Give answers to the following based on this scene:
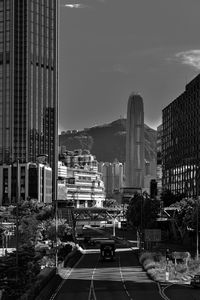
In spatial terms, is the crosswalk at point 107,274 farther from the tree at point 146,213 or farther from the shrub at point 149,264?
the tree at point 146,213

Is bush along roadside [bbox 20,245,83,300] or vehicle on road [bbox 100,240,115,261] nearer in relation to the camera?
bush along roadside [bbox 20,245,83,300]

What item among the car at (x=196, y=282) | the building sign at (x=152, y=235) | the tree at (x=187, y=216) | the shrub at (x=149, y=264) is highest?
the tree at (x=187, y=216)

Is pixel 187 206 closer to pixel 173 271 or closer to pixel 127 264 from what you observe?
pixel 127 264

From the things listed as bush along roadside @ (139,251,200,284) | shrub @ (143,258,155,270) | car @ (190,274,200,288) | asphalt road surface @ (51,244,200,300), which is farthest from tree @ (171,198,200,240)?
car @ (190,274,200,288)

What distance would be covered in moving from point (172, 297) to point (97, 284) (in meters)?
15.8

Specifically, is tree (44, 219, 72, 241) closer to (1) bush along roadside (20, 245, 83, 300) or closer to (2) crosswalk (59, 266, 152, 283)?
(2) crosswalk (59, 266, 152, 283)

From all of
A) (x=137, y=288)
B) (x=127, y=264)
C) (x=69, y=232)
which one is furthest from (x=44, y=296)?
(x=69, y=232)

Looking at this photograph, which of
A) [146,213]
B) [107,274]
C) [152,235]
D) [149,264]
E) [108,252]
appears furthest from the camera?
[146,213]

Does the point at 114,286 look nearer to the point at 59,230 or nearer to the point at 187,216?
the point at 187,216

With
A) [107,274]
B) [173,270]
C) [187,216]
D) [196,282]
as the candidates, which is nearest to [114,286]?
[196,282]

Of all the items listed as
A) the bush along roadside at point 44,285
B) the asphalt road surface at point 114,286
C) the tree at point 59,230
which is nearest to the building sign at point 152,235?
the asphalt road surface at point 114,286

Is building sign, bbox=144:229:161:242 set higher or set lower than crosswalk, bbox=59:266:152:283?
higher

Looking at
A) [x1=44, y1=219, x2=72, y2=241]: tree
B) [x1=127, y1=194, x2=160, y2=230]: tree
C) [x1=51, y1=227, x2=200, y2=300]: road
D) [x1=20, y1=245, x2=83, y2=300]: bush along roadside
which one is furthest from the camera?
[x1=127, y1=194, x2=160, y2=230]: tree

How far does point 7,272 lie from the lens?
172 ft
